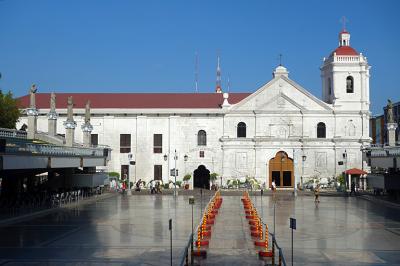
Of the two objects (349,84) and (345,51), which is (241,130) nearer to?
(349,84)

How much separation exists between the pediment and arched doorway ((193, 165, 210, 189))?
8090 mm

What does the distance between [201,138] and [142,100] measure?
9.82 metres

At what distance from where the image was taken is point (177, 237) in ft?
79.1

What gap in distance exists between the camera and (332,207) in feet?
131

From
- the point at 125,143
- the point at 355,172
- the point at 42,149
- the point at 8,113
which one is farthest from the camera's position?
the point at 125,143

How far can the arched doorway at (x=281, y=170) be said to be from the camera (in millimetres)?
64375

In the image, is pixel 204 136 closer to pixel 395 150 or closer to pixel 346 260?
pixel 395 150

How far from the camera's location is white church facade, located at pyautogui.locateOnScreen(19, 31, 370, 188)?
211ft

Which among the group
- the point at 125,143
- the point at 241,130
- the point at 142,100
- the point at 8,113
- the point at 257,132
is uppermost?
the point at 142,100

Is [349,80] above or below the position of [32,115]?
above

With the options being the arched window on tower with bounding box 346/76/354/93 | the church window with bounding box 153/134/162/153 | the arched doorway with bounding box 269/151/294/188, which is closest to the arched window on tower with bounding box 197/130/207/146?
the church window with bounding box 153/134/162/153

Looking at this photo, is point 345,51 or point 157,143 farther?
point 345,51

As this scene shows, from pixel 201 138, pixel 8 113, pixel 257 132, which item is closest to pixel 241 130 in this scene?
pixel 257 132

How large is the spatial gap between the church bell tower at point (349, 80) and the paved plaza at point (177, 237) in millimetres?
29278
